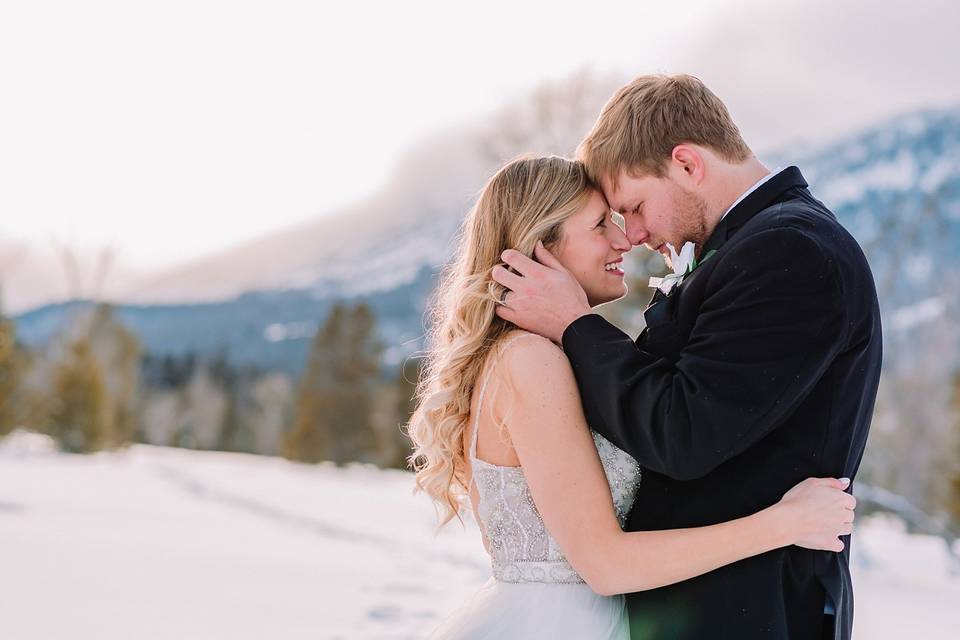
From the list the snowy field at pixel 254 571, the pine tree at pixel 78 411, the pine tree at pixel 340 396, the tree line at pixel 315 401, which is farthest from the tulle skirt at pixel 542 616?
the pine tree at pixel 78 411

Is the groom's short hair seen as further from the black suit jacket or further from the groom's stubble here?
the black suit jacket

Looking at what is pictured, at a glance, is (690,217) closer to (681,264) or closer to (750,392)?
(681,264)

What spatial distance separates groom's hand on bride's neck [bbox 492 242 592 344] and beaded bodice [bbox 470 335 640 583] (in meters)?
0.12

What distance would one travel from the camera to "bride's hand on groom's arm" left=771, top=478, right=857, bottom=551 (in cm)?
225

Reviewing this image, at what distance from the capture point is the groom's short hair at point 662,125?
8.66 ft

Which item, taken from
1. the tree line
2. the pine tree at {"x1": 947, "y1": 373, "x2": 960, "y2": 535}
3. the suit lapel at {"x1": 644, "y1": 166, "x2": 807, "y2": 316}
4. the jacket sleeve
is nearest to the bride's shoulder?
the jacket sleeve

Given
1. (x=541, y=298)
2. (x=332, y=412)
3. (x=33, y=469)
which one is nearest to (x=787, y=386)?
(x=541, y=298)

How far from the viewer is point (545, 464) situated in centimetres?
255

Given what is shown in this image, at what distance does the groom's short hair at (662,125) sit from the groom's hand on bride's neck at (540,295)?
371 mm

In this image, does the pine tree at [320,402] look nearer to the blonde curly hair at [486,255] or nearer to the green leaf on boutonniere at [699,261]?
the blonde curly hair at [486,255]

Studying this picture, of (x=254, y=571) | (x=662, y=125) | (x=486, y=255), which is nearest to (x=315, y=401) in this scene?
(x=254, y=571)

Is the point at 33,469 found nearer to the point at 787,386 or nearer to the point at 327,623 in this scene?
the point at 327,623

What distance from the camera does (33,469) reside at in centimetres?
2120

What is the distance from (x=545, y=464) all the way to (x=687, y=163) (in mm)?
943
